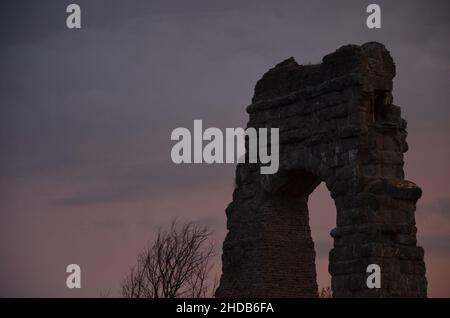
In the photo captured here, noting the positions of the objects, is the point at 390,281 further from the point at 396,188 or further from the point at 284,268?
the point at 284,268

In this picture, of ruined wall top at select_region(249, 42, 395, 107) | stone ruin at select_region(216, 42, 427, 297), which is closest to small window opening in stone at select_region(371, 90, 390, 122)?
stone ruin at select_region(216, 42, 427, 297)

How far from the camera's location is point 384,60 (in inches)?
811

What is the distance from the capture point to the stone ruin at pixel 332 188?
19594 mm

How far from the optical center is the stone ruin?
64.3ft

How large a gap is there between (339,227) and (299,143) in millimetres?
2247

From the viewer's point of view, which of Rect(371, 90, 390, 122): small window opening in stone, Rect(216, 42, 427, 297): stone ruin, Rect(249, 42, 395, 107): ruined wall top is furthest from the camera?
Rect(371, 90, 390, 122): small window opening in stone

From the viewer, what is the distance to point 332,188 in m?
20.5

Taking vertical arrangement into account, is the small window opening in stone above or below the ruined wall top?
below

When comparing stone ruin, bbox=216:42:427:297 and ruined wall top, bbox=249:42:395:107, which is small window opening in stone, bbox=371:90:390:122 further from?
ruined wall top, bbox=249:42:395:107

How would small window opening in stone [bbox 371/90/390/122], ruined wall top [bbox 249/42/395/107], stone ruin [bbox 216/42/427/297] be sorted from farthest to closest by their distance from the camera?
small window opening in stone [bbox 371/90/390/122] < ruined wall top [bbox 249/42/395/107] < stone ruin [bbox 216/42/427/297]

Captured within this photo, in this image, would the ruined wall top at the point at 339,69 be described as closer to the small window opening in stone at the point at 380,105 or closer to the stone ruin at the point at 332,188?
the stone ruin at the point at 332,188

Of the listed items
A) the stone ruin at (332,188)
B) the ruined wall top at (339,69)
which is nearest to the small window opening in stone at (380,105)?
the stone ruin at (332,188)
